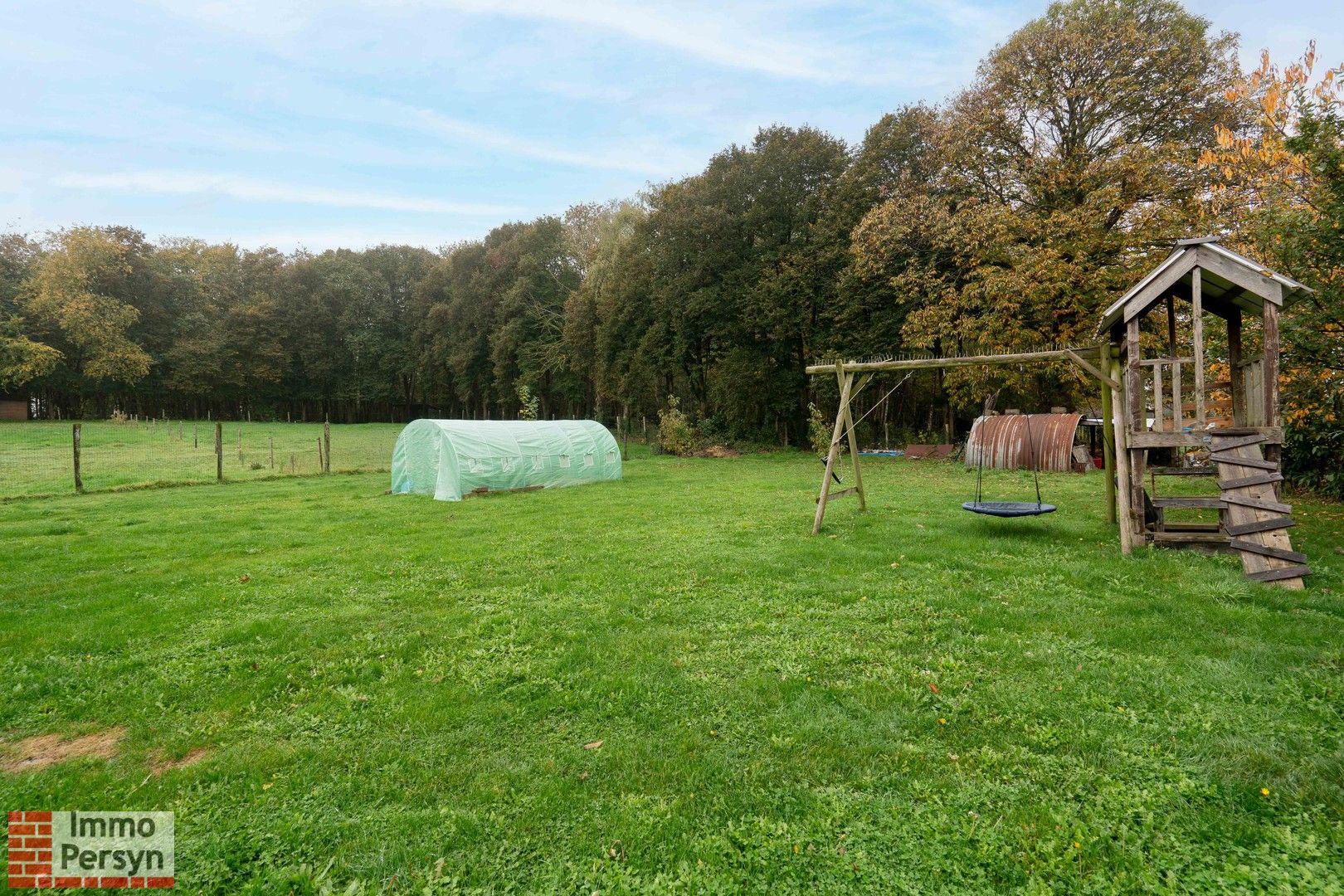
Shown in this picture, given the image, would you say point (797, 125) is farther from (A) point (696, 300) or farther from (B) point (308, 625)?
(B) point (308, 625)

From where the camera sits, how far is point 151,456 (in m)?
22.8

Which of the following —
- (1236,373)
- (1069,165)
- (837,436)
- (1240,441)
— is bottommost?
(1240,441)

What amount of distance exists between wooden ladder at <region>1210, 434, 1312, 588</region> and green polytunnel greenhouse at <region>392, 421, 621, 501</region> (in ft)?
44.7

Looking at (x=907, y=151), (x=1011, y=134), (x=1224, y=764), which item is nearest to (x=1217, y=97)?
(x=1011, y=134)

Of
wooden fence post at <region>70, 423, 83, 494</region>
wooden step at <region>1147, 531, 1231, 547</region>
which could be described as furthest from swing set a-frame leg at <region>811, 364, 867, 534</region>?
wooden fence post at <region>70, 423, 83, 494</region>

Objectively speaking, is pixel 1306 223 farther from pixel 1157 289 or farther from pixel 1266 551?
pixel 1266 551

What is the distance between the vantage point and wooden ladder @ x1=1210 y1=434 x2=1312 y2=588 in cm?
635

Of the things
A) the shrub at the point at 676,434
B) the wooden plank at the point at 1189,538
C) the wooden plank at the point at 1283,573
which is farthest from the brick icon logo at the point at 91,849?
the shrub at the point at 676,434

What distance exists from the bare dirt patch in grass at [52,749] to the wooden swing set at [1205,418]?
8.14m

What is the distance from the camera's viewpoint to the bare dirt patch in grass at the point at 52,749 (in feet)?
12.1

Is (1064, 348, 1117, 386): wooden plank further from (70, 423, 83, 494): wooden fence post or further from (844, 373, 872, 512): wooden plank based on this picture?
(70, 423, 83, 494): wooden fence post

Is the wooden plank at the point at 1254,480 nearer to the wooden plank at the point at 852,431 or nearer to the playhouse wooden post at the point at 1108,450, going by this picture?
the playhouse wooden post at the point at 1108,450

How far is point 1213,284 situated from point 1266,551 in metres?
3.76

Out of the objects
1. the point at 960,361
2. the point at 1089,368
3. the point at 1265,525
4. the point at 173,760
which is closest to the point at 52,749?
the point at 173,760
